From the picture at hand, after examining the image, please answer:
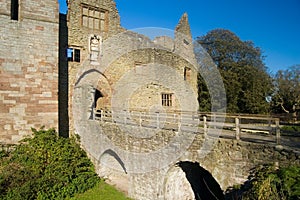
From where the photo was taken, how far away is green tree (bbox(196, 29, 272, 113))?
23516mm

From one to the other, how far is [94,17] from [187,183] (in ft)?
38.1

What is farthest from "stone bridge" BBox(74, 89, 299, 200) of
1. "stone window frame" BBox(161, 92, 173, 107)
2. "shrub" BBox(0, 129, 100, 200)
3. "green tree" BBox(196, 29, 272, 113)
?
"green tree" BBox(196, 29, 272, 113)

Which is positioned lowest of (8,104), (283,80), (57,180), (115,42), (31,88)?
(57,180)

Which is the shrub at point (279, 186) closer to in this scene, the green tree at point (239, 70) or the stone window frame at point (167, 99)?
the stone window frame at point (167, 99)

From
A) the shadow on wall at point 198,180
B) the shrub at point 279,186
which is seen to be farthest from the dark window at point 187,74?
the shrub at point 279,186

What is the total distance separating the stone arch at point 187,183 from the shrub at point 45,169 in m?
3.97

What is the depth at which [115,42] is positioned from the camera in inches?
658

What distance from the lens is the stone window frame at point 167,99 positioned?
61.5 ft

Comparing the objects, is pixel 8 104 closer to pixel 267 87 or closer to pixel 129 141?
pixel 129 141

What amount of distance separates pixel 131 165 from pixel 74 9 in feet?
33.4

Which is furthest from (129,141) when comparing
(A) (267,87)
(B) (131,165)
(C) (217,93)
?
(A) (267,87)

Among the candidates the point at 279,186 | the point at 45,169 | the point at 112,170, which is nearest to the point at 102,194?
the point at 112,170

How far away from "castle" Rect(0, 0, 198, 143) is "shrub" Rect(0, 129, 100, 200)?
0.87m

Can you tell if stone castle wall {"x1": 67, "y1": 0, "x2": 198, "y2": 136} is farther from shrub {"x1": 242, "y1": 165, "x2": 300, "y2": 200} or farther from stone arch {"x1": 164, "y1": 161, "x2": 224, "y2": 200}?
shrub {"x1": 242, "y1": 165, "x2": 300, "y2": 200}
